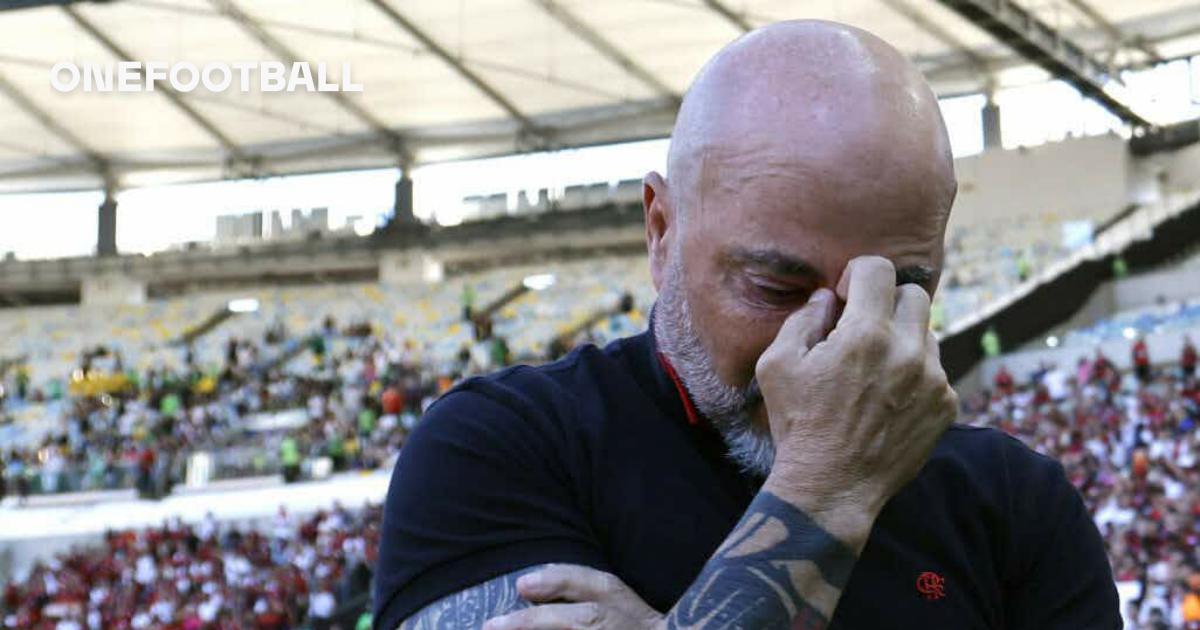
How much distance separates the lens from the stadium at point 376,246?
65.0 ft

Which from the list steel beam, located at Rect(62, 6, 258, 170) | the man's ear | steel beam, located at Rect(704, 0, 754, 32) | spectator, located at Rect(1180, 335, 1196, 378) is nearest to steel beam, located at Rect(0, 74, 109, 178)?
steel beam, located at Rect(62, 6, 258, 170)

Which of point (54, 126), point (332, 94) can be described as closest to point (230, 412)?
point (332, 94)

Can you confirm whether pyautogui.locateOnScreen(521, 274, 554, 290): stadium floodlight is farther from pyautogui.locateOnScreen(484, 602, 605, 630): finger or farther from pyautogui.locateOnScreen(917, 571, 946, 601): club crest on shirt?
pyautogui.locateOnScreen(484, 602, 605, 630): finger

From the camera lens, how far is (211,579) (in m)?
18.7

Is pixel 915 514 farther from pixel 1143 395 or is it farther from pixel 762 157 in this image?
pixel 1143 395

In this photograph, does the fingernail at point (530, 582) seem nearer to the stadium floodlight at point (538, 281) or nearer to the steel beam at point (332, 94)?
the steel beam at point (332, 94)

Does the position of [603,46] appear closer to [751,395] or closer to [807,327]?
[751,395]

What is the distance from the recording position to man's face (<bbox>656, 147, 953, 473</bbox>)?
4.38 ft

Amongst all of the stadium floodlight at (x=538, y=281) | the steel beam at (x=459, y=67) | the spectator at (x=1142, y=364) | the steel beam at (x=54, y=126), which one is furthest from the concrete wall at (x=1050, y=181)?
the steel beam at (x=54, y=126)

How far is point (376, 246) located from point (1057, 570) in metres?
34.2

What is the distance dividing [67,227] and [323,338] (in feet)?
37.3

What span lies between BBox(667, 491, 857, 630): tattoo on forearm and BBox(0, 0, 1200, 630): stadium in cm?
1319

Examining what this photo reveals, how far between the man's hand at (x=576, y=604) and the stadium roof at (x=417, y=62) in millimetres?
24298

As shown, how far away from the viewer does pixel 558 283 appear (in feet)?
108
